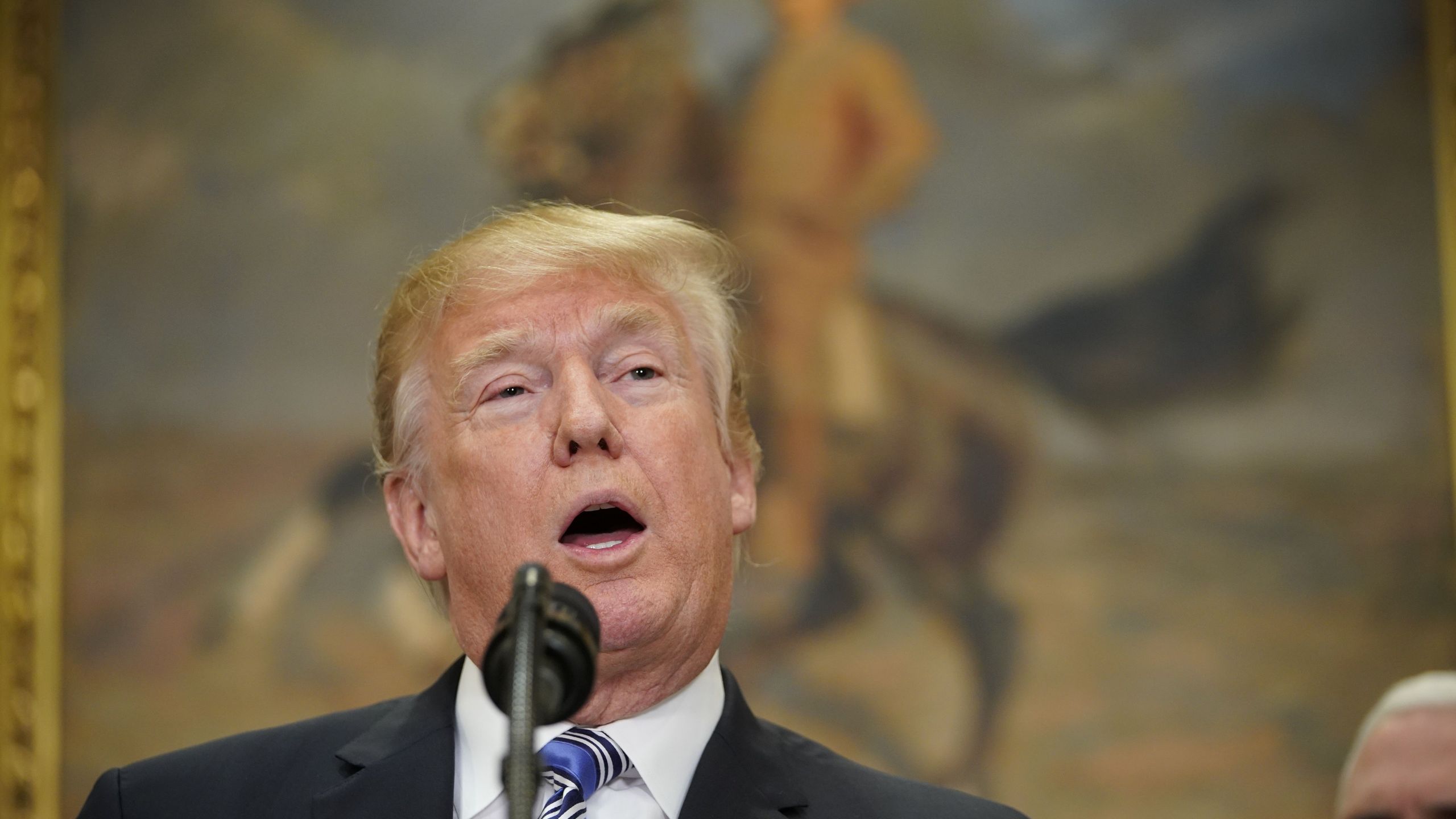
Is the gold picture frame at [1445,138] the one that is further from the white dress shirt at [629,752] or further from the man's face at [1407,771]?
the white dress shirt at [629,752]

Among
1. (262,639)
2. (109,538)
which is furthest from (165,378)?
(262,639)

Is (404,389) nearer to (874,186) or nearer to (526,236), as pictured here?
(526,236)

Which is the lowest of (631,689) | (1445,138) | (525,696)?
(631,689)

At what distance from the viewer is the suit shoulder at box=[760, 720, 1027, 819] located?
7.52 feet

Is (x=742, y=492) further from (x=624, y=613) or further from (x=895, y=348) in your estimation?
(x=895, y=348)

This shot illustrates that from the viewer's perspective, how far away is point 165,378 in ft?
18.3

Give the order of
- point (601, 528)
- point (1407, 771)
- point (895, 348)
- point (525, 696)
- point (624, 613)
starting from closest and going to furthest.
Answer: point (525, 696)
point (624, 613)
point (601, 528)
point (1407, 771)
point (895, 348)

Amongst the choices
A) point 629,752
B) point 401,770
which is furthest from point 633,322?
point 401,770

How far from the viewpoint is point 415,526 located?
97.3 inches

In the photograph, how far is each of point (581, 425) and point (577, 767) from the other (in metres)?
0.51

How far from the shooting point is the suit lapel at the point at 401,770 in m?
2.16

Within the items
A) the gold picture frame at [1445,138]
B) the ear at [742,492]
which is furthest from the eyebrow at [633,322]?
the gold picture frame at [1445,138]

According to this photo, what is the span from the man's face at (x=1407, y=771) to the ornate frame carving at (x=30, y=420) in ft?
15.1

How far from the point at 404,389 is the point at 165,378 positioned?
356 cm
